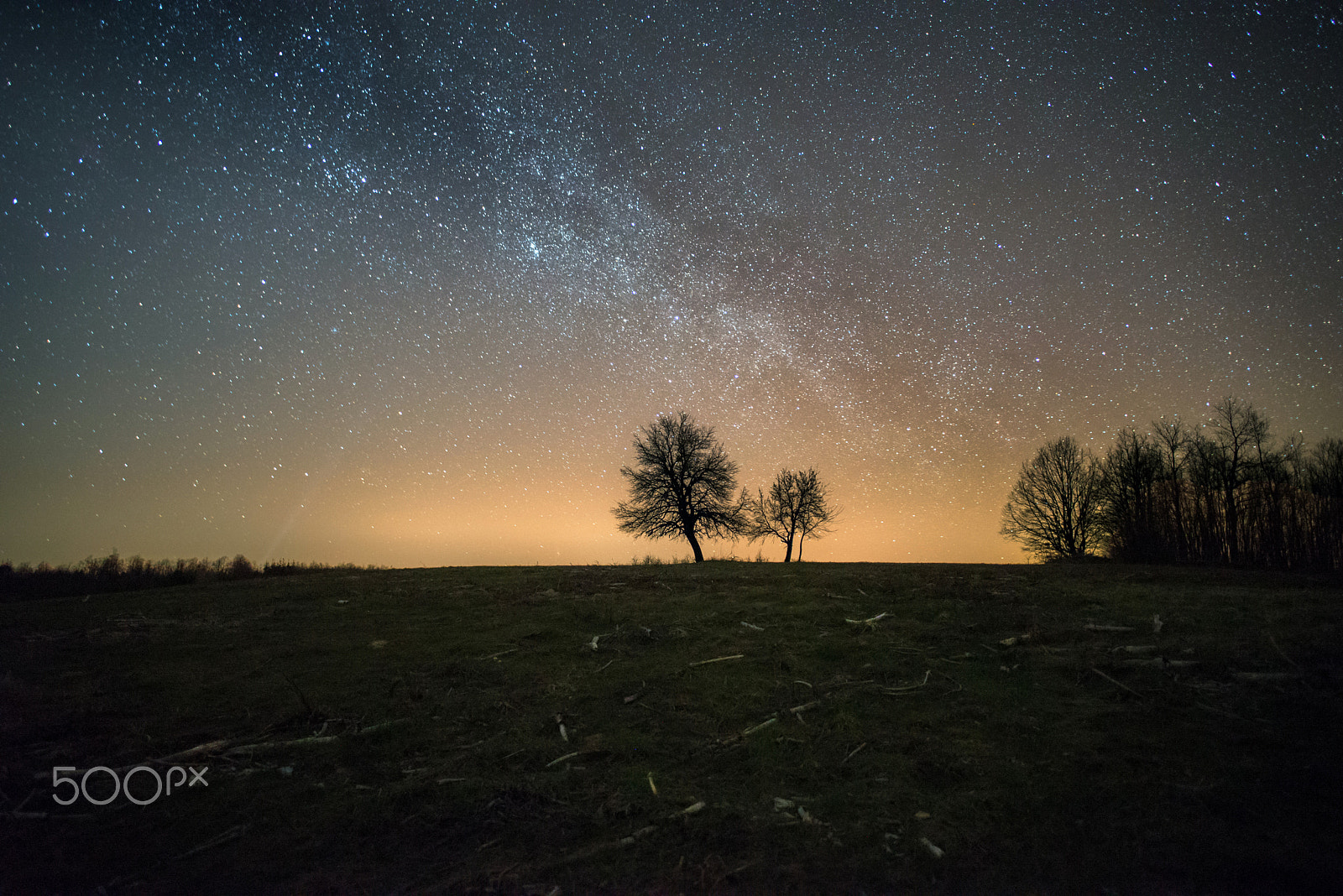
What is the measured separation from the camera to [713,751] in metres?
5.29

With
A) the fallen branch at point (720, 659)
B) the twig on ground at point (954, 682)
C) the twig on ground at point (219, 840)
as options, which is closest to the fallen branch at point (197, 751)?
the twig on ground at point (219, 840)

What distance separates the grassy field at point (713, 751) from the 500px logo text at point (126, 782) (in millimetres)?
55

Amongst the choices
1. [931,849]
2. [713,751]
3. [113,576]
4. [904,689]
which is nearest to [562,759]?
[713,751]

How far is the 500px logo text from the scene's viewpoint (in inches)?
191

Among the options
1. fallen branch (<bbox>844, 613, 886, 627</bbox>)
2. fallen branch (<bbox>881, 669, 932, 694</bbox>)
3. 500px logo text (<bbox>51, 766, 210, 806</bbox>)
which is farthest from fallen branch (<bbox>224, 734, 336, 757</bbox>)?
fallen branch (<bbox>844, 613, 886, 627</bbox>)

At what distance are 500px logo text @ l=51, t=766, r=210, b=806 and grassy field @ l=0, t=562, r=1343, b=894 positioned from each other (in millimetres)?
55

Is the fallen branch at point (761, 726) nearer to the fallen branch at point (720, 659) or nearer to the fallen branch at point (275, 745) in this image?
the fallen branch at point (720, 659)

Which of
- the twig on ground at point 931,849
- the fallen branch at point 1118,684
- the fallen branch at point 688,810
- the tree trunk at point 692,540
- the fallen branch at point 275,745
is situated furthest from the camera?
the tree trunk at point 692,540

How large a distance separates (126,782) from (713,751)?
16.8 ft

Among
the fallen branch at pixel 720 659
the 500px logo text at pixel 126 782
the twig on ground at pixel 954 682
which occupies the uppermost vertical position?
the twig on ground at pixel 954 682

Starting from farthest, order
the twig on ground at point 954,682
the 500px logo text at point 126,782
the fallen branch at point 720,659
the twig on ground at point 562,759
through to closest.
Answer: the fallen branch at point 720,659 < the twig on ground at point 954,682 < the twig on ground at point 562,759 < the 500px logo text at point 126,782

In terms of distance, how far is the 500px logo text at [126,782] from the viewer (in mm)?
4852

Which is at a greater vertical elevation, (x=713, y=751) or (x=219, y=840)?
(x=713, y=751)

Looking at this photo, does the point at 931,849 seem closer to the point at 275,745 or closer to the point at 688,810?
the point at 688,810
